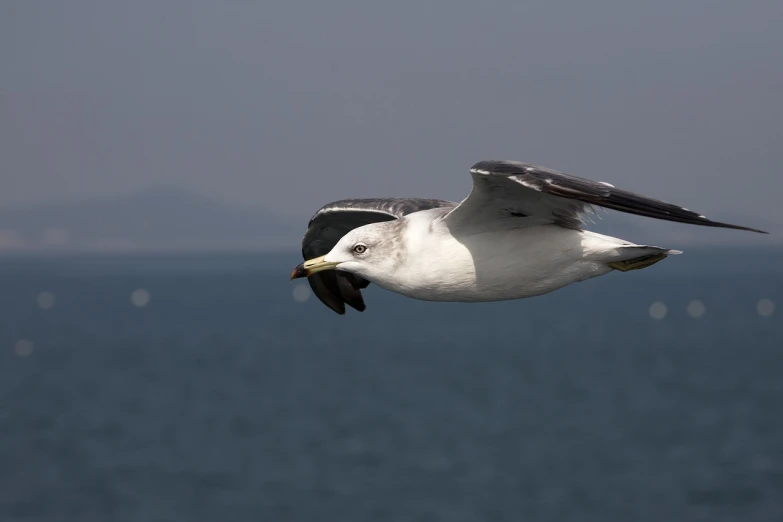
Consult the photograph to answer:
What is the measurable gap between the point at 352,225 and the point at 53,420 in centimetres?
13712

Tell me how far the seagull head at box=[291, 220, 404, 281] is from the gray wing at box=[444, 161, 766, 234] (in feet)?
2.67

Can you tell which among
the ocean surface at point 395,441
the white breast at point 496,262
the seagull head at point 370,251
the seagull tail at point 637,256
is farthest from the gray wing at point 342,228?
A: the ocean surface at point 395,441

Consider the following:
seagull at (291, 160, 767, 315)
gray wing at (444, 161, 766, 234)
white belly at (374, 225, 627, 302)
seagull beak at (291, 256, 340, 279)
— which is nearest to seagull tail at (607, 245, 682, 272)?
seagull at (291, 160, 767, 315)

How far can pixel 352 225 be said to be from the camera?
16.6m

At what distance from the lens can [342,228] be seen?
16.7 metres

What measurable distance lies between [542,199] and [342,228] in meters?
5.14

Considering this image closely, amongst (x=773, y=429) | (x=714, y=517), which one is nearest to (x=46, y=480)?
(x=714, y=517)

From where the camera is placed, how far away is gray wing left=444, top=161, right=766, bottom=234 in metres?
10.8

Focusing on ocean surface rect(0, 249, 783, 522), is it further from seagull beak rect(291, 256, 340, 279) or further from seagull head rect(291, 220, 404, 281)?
seagull head rect(291, 220, 404, 281)

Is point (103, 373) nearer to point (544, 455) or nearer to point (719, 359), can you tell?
point (544, 455)

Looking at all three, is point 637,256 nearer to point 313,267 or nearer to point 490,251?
point 490,251

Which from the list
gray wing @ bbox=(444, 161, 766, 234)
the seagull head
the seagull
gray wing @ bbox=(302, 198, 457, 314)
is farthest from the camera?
Answer: gray wing @ bbox=(302, 198, 457, 314)

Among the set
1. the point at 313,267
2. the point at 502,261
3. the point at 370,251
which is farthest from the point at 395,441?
the point at 502,261

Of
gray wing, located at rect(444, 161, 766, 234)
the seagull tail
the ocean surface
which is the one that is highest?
gray wing, located at rect(444, 161, 766, 234)
